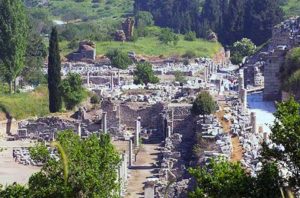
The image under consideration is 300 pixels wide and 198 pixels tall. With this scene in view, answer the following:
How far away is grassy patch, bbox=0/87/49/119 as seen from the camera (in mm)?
53188

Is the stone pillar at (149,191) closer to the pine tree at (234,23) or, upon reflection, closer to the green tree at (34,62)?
the green tree at (34,62)

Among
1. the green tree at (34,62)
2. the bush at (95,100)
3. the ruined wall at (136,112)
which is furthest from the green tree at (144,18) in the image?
the ruined wall at (136,112)

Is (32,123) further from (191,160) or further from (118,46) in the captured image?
(118,46)

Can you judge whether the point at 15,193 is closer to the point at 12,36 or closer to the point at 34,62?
the point at 12,36

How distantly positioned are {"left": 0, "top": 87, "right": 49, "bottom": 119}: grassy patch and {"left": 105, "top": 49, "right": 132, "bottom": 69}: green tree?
61.7 feet

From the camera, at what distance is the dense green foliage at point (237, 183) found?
59.9 feet

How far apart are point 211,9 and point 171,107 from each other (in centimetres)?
6311

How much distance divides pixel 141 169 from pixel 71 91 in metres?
14.1

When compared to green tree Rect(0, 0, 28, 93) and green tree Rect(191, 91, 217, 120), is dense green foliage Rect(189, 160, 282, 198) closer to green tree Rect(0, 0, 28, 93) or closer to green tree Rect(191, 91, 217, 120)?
green tree Rect(191, 91, 217, 120)

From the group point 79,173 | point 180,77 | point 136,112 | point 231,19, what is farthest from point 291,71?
point 231,19

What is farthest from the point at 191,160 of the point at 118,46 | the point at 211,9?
the point at 211,9

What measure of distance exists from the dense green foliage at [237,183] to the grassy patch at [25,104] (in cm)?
3524

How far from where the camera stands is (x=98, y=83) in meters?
69.2

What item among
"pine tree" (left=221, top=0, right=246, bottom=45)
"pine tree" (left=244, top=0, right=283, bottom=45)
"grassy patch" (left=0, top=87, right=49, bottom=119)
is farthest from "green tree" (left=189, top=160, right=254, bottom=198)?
"pine tree" (left=221, top=0, right=246, bottom=45)
